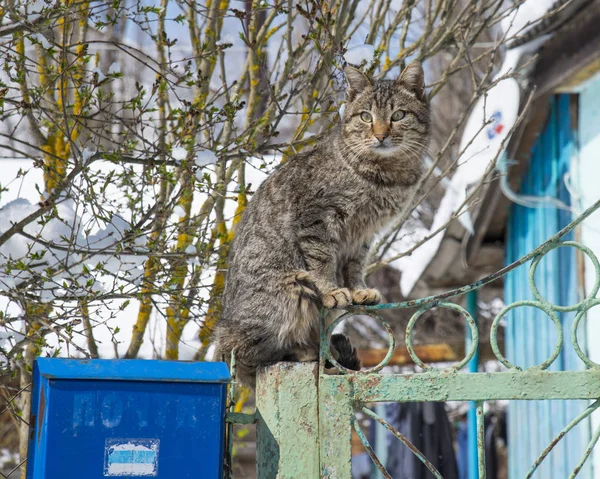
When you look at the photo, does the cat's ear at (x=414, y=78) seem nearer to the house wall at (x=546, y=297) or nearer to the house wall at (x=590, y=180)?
the house wall at (x=590, y=180)

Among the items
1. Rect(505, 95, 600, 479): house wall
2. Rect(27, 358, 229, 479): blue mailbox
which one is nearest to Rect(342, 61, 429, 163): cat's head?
Rect(27, 358, 229, 479): blue mailbox

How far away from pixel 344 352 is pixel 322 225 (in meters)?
0.53

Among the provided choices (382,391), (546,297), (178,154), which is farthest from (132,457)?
(546,297)

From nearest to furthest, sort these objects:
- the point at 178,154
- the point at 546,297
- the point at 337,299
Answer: the point at 337,299, the point at 178,154, the point at 546,297

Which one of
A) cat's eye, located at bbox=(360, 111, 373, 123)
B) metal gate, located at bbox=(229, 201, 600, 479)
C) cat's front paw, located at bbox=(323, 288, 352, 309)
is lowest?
metal gate, located at bbox=(229, 201, 600, 479)

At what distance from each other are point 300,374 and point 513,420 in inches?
178

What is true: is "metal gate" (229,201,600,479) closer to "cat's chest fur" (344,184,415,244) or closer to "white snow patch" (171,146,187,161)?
"cat's chest fur" (344,184,415,244)

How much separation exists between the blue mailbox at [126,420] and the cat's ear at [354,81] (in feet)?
5.46

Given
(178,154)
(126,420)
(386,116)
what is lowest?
(126,420)

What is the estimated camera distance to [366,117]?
3.63 metres

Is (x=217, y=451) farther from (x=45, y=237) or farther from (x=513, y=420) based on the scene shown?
(x=513, y=420)

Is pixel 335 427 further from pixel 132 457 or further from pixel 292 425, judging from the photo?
pixel 132 457

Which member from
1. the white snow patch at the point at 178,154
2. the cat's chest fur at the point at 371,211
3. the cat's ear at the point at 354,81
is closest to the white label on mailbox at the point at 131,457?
the white snow patch at the point at 178,154

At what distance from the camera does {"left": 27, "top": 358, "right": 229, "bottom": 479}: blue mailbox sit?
2330mm
